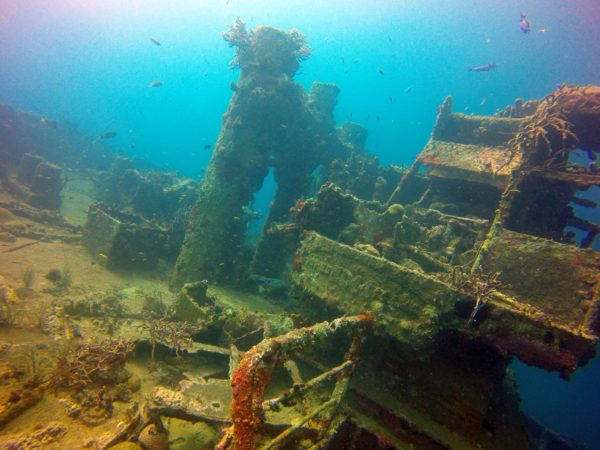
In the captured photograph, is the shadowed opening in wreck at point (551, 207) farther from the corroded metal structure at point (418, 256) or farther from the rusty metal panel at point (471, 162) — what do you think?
the rusty metal panel at point (471, 162)

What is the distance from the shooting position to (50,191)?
14078 mm

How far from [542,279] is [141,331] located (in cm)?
766

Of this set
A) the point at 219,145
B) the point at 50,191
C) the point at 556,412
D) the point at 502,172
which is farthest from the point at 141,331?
the point at 556,412

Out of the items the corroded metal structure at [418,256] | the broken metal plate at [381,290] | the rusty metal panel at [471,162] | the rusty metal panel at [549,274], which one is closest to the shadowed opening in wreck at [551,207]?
the corroded metal structure at [418,256]

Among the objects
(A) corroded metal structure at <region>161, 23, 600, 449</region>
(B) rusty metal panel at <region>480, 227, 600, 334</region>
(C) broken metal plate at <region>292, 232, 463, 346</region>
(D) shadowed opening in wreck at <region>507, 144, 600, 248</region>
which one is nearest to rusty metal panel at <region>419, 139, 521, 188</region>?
(A) corroded metal structure at <region>161, 23, 600, 449</region>

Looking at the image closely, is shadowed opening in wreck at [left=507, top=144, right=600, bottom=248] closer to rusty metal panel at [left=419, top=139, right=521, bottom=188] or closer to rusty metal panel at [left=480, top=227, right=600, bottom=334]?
rusty metal panel at [left=419, top=139, right=521, bottom=188]

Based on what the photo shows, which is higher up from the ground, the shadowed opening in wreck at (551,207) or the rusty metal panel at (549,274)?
the shadowed opening in wreck at (551,207)

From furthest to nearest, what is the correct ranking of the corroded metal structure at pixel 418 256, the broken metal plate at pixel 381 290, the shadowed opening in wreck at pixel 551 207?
1. the shadowed opening in wreck at pixel 551 207
2. the broken metal plate at pixel 381 290
3. the corroded metal structure at pixel 418 256

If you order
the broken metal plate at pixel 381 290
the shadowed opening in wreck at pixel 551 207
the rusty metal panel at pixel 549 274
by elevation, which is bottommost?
the broken metal plate at pixel 381 290

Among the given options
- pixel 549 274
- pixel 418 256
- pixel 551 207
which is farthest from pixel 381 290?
pixel 551 207

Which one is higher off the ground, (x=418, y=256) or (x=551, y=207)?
(x=551, y=207)

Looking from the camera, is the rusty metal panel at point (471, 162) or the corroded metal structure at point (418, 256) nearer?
the corroded metal structure at point (418, 256)

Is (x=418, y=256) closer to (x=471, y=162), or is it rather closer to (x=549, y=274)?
(x=549, y=274)

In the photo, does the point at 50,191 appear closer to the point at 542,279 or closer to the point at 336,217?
the point at 336,217
